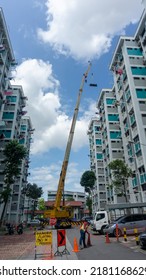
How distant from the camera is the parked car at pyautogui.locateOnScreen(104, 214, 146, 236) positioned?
58.8 ft

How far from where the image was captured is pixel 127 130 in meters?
41.9

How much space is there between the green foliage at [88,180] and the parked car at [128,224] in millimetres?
50256

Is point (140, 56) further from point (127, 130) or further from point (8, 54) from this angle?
point (8, 54)

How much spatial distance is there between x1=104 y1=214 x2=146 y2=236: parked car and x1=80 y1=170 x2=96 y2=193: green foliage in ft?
165

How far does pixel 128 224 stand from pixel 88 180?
5158cm

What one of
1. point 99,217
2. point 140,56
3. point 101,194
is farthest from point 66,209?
point 101,194

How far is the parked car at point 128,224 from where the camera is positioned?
58.8ft

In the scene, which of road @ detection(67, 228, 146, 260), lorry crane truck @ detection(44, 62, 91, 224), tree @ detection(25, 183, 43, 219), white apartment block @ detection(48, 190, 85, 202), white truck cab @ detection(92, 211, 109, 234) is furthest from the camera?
white apartment block @ detection(48, 190, 85, 202)

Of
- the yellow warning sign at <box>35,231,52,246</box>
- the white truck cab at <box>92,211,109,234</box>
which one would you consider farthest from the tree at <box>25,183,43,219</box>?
the yellow warning sign at <box>35,231,52,246</box>

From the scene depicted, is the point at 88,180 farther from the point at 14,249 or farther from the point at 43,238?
the point at 43,238

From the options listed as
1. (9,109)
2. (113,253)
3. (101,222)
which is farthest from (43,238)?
(9,109)

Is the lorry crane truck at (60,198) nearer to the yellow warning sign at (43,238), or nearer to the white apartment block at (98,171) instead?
the yellow warning sign at (43,238)

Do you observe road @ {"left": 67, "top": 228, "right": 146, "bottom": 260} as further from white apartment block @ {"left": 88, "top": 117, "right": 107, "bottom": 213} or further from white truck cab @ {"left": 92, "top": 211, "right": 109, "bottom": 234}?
white apartment block @ {"left": 88, "top": 117, "right": 107, "bottom": 213}

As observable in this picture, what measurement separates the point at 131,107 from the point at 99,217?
2404cm
